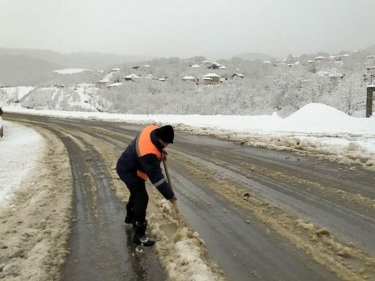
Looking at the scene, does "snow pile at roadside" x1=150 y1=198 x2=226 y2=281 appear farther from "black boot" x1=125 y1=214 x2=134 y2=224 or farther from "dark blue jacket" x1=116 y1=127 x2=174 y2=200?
"dark blue jacket" x1=116 y1=127 x2=174 y2=200

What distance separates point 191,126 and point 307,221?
12.7 meters

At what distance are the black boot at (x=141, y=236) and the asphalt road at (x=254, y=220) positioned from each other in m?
0.11

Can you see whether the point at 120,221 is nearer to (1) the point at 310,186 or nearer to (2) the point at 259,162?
(1) the point at 310,186

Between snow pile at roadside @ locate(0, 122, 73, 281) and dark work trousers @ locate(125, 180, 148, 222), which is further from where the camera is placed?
dark work trousers @ locate(125, 180, 148, 222)

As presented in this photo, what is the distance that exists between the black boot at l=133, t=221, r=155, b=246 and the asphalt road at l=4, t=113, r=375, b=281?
11 cm

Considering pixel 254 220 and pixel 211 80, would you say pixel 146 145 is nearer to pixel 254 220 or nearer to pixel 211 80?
pixel 254 220

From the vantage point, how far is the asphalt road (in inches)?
139

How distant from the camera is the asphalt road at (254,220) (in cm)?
352

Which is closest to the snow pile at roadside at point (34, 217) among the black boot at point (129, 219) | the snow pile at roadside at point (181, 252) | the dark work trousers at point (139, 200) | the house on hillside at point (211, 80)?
the black boot at point (129, 219)

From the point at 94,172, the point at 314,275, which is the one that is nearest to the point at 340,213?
the point at 314,275

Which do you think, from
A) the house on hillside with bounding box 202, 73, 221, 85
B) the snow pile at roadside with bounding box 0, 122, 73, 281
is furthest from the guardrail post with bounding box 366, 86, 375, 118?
the house on hillside with bounding box 202, 73, 221, 85

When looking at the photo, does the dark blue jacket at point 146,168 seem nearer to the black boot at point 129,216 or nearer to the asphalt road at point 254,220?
the black boot at point 129,216

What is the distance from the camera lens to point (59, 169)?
8.08 m

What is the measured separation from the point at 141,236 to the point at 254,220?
1.67 meters
